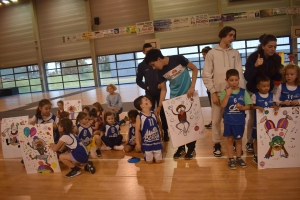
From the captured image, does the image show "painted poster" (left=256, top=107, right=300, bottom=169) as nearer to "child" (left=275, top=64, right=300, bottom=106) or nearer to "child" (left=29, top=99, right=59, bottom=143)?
"child" (left=275, top=64, right=300, bottom=106)

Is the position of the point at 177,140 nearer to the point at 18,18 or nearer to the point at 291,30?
the point at 291,30

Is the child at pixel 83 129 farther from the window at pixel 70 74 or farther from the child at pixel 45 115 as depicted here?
the window at pixel 70 74

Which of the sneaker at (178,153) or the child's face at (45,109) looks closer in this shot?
the sneaker at (178,153)

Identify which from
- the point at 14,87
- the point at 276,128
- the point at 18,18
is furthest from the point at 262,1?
the point at 14,87

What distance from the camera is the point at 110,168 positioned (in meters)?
3.43

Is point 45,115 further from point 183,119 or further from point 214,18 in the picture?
point 214,18

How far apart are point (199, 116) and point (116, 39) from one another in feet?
47.4

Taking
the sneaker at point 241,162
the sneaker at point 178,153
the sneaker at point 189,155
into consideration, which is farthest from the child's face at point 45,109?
the sneaker at point 241,162

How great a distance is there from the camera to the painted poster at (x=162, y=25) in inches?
595

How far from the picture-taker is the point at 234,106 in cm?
297

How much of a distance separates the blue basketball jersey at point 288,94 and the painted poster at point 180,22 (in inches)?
495

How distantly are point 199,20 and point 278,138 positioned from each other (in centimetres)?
1281

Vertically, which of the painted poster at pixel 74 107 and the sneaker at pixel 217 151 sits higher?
the painted poster at pixel 74 107

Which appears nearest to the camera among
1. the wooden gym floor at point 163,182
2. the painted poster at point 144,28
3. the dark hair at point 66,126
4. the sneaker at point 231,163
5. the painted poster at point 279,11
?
the wooden gym floor at point 163,182
